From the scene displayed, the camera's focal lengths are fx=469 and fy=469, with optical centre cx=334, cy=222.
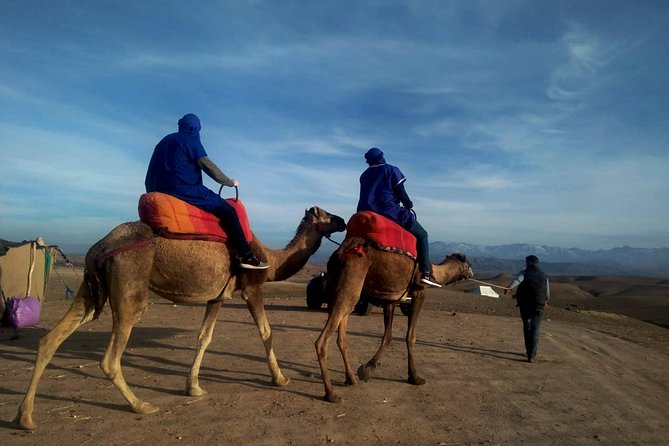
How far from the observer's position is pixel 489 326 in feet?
47.0

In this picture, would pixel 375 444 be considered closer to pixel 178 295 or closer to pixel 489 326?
pixel 178 295

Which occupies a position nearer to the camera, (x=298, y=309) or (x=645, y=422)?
(x=645, y=422)

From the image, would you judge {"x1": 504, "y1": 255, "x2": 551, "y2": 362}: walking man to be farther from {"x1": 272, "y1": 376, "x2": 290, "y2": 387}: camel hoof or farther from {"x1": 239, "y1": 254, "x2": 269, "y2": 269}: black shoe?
{"x1": 239, "y1": 254, "x2": 269, "y2": 269}: black shoe

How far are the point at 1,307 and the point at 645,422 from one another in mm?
12824

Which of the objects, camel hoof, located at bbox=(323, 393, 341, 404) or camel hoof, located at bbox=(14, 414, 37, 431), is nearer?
camel hoof, located at bbox=(14, 414, 37, 431)

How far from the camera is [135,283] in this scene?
5652 millimetres

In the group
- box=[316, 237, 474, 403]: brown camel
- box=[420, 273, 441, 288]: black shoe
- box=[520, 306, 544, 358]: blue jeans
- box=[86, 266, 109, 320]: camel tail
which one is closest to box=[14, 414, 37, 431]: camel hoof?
box=[86, 266, 109, 320]: camel tail

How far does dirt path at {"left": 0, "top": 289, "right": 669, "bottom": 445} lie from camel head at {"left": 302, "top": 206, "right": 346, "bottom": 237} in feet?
7.89

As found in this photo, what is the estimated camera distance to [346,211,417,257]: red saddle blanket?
698cm

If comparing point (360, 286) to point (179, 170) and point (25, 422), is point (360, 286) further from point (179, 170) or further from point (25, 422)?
point (25, 422)

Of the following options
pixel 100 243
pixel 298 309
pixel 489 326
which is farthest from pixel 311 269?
pixel 100 243

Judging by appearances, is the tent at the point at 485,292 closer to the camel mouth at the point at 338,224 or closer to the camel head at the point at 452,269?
the camel head at the point at 452,269

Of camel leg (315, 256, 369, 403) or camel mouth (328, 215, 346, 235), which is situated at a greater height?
camel mouth (328, 215, 346, 235)

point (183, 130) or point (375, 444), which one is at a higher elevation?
point (183, 130)
